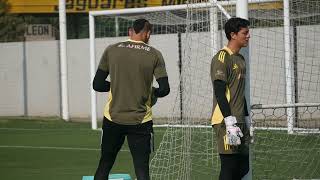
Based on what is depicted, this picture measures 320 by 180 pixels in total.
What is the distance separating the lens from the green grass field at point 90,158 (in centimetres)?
1209

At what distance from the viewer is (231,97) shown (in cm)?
819

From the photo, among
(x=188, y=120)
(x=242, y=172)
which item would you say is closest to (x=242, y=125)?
(x=242, y=172)

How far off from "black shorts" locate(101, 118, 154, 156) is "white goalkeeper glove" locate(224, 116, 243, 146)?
1.07 meters

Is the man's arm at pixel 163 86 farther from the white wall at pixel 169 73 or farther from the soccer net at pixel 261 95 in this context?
the white wall at pixel 169 73

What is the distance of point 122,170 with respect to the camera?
12.7 metres

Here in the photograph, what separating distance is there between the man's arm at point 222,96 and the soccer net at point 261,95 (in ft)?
4.92

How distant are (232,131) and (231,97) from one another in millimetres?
428

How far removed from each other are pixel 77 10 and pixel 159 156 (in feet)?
60.1

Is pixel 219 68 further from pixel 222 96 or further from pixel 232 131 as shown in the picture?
pixel 232 131

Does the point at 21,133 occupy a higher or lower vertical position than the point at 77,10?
lower

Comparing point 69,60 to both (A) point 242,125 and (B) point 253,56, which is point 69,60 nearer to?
(B) point 253,56

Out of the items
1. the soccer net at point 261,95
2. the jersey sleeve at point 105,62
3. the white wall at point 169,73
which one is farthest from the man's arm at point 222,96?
the white wall at point 169,73

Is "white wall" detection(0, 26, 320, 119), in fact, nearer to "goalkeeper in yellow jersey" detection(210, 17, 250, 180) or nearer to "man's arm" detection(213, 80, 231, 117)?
"goalkeeper in yellow jersey" detection(210, 17, 250, 180)

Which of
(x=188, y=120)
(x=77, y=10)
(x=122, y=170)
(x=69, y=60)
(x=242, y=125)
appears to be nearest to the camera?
(x=242, y=125)
